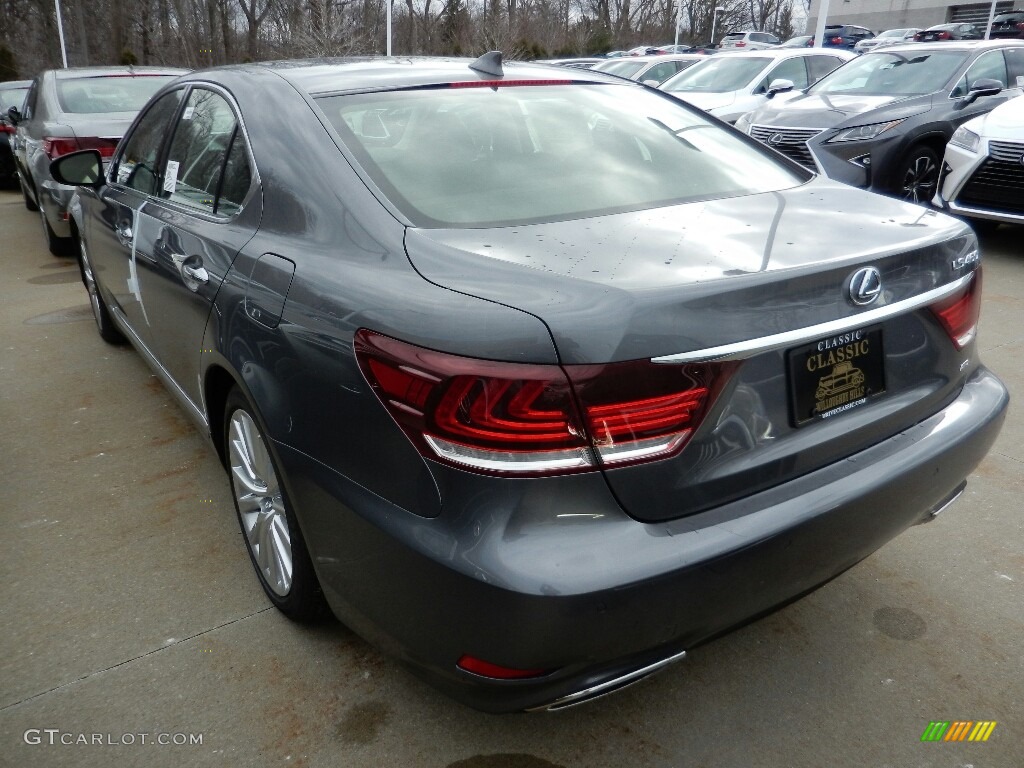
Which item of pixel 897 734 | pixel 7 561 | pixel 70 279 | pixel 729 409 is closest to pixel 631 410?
pixel 729 409

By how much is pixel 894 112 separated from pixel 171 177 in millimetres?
6738

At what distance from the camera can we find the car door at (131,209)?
134 inches

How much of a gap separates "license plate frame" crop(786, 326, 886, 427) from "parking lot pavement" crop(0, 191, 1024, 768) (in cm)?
76

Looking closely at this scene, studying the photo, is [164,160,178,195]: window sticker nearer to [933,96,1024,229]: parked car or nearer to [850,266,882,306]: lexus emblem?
[850,266,882,306]: lexus emblem

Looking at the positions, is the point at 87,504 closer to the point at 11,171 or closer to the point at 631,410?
the point at 631,410

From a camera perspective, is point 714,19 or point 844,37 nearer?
point 844,37

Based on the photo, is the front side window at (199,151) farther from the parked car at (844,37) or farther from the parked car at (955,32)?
the parked car at (844,37)

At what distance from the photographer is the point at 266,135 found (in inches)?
96.1

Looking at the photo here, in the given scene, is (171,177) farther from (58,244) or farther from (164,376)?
(58,244)

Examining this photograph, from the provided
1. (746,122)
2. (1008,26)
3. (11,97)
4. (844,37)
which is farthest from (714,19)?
(746,122)

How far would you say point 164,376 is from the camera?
135 inches

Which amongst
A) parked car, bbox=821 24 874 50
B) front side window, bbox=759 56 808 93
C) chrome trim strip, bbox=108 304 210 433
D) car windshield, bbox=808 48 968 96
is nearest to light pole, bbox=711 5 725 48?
parked car, bbox=821 24 874 50

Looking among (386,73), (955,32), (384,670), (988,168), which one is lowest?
(384,670)

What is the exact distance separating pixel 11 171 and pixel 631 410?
13.8 m
